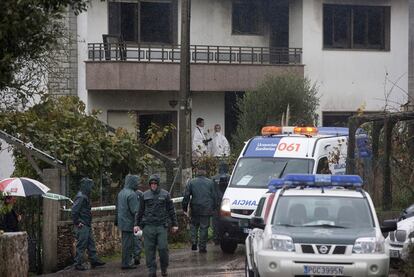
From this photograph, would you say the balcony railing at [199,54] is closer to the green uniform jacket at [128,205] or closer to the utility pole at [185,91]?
the utility pole at [185,91]

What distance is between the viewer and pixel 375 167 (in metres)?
20.8

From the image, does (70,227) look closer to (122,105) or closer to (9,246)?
(9,246)

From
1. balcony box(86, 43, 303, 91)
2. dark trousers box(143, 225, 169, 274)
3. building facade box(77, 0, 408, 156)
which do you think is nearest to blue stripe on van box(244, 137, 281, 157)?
dark trousers box(143, 225, 169, 274)

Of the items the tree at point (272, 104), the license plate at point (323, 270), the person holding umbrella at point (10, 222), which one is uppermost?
the tree at point (272, 104)

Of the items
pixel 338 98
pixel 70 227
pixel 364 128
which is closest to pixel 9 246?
pixel 70 227

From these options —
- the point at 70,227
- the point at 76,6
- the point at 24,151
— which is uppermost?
the point at 76,6

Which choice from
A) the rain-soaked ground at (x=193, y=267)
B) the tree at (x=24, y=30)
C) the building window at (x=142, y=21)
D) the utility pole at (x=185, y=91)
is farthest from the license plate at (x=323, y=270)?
the building window at (x=142, y=21)

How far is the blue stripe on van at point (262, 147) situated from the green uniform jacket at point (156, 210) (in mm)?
4576

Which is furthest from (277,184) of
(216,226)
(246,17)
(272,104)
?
(246,17)

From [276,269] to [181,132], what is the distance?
11323 mm

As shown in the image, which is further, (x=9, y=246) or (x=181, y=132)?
(x=181, y=132)

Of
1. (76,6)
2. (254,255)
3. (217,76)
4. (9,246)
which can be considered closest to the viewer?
(76,6)

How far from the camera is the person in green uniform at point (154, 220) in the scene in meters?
17.0

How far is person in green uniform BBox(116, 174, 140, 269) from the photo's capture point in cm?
1898
